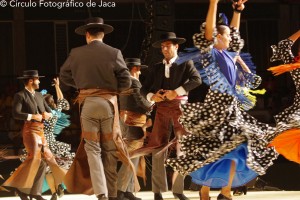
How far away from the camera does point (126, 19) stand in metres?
16.9

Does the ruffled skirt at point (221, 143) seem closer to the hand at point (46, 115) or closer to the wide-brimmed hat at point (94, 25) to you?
the wide-brimmed hat at point (94, 25)

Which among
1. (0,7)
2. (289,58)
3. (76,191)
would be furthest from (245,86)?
(0,7)

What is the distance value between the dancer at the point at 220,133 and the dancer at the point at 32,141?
2.40 m

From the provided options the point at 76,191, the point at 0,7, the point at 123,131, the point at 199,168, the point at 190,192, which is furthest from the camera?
the point at 0,7

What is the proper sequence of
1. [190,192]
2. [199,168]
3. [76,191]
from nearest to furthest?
[199,168]
[76,191]
[190,192]

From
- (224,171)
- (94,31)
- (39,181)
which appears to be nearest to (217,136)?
(224,171)

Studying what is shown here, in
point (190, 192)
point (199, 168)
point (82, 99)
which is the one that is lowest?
point (190, 192)

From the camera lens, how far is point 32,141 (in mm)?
9125

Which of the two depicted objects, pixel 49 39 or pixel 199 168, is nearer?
pixel 199 168

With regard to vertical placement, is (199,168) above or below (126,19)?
below

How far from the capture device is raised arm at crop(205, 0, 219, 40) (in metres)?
6.66

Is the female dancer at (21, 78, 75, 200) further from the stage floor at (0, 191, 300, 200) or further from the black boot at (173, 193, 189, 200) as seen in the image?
the black boot at (173, 193, 189, 200)

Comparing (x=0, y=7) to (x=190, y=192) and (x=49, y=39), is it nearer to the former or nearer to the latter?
(x=49, y=39)

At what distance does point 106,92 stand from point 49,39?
31.7ft
